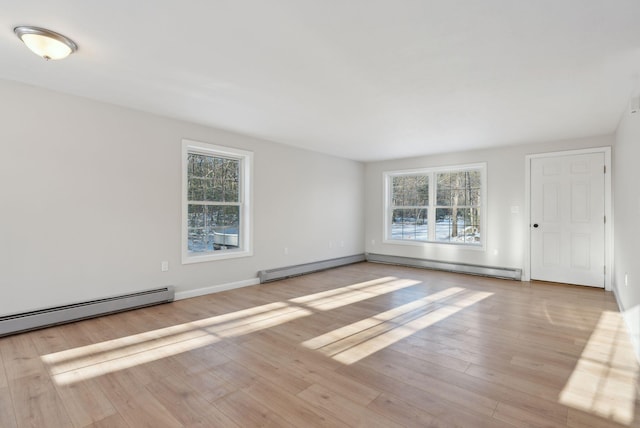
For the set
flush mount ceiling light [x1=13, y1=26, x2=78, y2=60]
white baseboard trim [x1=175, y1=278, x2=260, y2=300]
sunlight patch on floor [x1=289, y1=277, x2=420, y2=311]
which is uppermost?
flush mount ceiling light [x1=13, y1=26, x2=78, y2=60]

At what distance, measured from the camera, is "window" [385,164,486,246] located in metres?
6.27

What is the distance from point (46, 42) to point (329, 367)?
122 inches

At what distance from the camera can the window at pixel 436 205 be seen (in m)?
6.27

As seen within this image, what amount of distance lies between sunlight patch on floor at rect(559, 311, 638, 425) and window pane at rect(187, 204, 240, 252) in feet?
14.0

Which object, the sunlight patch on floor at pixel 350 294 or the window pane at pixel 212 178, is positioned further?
the window pane at pixel 212 178

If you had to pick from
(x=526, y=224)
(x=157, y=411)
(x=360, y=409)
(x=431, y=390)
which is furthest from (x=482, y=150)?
(x=157, y=411)

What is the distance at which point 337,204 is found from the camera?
22.9ft

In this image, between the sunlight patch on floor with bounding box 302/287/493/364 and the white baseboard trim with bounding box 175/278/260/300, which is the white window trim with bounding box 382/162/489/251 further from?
the white baseboard trim with bounding box 175/278/260/300

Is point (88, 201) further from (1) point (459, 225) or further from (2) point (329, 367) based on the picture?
(1) point (459, 225)

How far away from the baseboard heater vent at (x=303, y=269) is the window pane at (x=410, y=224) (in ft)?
3.39

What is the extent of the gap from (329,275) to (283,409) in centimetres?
410

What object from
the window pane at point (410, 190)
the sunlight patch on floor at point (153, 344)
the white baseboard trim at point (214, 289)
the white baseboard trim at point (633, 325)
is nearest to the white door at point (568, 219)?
the white baseboard trim at point (633, 325)

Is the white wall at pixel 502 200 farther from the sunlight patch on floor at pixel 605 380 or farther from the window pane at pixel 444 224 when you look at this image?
the sunlight patch on floor at pixel 605 380

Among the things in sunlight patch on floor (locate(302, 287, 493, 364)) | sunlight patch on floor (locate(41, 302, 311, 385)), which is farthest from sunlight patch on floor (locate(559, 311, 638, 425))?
sunlight patch on floor (locate(41, 302, 311, 385))
